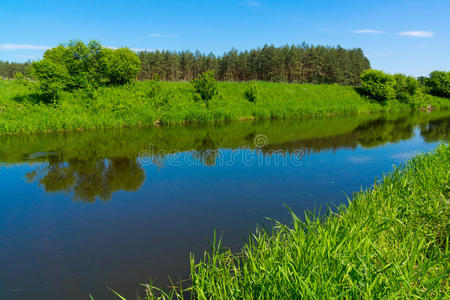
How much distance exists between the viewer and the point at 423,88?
52625 millimetres

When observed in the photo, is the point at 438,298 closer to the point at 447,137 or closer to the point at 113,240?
the point at 113,240

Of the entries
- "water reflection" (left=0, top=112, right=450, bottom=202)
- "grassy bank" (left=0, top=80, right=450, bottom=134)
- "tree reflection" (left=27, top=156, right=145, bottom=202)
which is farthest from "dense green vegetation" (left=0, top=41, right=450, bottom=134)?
"tree reflection" (left=27, top=156, right=145, bottom=202)

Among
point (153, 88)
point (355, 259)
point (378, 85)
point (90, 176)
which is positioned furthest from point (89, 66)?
point (378, 85)

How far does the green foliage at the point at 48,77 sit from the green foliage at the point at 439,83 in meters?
58.7

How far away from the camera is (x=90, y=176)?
1088 centimetres

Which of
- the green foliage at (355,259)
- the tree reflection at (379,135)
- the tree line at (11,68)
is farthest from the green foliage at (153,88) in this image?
the tree line at (11,68)

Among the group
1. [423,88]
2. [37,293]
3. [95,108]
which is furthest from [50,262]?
[423,88]

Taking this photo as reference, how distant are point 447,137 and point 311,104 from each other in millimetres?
18604

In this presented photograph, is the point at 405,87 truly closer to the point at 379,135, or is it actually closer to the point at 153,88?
the point at 379,135

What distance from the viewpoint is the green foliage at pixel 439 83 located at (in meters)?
52.4

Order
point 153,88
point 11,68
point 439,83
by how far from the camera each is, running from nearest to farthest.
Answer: point 153,88
point 439,83
point 11,68

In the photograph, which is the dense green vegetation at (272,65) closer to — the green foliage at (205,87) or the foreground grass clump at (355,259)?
the green foliage at (205,87)

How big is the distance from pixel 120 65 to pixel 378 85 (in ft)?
115

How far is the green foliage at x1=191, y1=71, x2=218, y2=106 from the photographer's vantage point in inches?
1185
